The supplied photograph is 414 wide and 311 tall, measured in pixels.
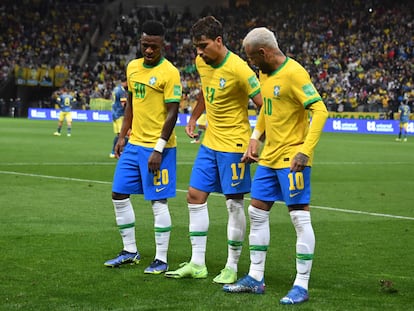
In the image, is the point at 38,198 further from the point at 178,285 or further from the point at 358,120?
the point at 358,120

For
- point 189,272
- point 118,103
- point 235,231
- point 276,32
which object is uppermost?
point 276,32

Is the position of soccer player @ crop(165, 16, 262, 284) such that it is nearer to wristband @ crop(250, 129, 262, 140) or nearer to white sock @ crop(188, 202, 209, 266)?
white sock @ crop(188, 202, 209, 266)

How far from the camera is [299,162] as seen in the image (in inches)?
268

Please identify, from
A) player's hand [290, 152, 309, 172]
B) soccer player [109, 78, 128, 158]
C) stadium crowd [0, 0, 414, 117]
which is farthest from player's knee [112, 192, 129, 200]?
stadium crowd [0, 0, 414, 117]

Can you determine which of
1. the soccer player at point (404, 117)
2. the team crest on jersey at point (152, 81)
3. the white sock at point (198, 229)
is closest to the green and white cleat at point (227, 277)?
the white sock at point (198, 229)

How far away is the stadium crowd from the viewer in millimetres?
50688

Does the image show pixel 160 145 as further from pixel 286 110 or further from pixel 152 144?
pixel 286 110

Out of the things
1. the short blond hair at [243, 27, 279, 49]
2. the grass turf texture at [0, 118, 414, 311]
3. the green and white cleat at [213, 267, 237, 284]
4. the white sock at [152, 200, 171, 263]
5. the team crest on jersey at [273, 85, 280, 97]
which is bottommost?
the grass turf texture at [0, 118, 414, 311]

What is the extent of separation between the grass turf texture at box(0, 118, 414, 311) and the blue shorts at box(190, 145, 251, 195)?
85cm

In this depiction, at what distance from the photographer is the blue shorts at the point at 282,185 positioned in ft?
23.0

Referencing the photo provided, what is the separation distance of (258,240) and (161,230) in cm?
134

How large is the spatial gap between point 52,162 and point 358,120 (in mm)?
28224

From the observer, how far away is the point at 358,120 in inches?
1861

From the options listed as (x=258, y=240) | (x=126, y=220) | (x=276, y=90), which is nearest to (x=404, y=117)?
(x=126, y=220)
